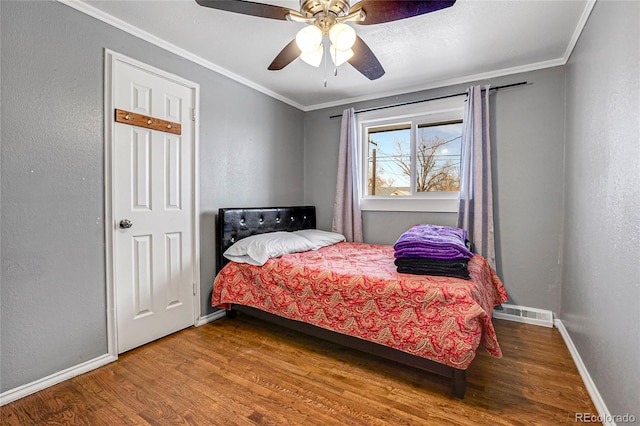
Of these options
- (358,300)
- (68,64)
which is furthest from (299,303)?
(68,64)

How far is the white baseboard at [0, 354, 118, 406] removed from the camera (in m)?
1.59

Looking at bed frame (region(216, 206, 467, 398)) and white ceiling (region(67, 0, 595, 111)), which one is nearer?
bed frame (region(216, 206, 467, 398))

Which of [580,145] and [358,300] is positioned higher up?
[580,145]

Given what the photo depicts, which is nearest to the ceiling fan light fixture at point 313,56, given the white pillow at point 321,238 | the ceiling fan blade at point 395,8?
the ceiling fan blade at point 395,8

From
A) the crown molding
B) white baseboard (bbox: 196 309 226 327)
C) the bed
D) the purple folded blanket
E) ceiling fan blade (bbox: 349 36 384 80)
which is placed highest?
the crown molding

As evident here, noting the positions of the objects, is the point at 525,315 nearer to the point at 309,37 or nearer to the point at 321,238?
the point at 321,238

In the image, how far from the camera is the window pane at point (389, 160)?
11.0 ft

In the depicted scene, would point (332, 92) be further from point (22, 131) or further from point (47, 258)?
point (47, 258)

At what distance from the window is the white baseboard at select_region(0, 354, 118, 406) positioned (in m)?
2.74

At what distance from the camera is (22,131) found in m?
1.63

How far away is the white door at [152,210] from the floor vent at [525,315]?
2897 mm

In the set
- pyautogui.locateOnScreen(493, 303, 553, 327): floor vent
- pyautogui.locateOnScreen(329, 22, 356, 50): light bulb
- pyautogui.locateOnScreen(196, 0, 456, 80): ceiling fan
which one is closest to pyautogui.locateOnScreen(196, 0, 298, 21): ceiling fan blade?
pyautogui.locateOnScreen(196, 0, 456, 80): ceiling fan

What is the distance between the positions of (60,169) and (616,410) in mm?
3193

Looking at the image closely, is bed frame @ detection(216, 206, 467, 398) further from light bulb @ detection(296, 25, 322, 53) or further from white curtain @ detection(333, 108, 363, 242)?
light bulb @ detection(296, 25, 322, 53)
